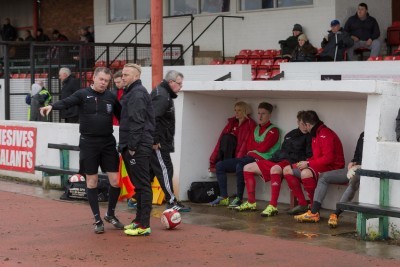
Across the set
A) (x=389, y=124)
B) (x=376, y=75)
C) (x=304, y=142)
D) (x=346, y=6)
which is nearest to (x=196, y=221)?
(x=304, y=142)

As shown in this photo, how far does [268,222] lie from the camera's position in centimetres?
980

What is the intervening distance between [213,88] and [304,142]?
4.55 ft

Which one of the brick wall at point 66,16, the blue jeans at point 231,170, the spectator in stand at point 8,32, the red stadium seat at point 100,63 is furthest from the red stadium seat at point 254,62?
the spectator in stand at point 8,32

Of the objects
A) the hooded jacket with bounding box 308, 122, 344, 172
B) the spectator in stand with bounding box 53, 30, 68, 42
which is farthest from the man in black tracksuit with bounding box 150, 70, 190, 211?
the spectator in stand with bounding box 53, 30, 68, 42

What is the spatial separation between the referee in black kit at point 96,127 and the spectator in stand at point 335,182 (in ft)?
7.63

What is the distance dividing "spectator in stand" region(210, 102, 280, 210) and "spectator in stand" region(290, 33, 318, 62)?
5.40 metres

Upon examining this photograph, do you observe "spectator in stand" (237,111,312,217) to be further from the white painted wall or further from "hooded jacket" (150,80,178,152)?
the white painted wall

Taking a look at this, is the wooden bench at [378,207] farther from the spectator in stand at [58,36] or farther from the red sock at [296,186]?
the spectator in stand at [58,36]

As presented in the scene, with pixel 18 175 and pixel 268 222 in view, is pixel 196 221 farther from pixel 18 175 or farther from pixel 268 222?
pixel 18 175

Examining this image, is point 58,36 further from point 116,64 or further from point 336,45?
point 336,45

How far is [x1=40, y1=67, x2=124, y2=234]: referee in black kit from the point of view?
8.94 m

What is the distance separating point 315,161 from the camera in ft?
32.4

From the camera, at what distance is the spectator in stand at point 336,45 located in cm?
1619


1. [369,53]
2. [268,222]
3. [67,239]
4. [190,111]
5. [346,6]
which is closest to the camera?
[67,239]
